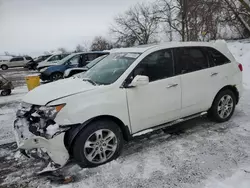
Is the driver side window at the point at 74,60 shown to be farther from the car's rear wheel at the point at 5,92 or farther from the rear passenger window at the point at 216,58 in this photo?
the rear passenger window at the point at 216,58

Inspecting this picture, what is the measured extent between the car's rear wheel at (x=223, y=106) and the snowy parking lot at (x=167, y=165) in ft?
0.67

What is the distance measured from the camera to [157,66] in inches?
150

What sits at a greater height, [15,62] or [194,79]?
[15,62]

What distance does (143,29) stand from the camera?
144 ft

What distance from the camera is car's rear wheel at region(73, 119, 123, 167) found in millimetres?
3121

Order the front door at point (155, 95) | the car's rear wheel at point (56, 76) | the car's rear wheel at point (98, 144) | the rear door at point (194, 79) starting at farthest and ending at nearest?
the car's rear wheel at point (56, 76) < the rear door at point (194, 79) < the front door at point (155, 95) < the car's rear wheel at point (98, 144)

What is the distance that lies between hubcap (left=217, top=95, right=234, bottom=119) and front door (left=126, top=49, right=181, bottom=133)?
117 cm

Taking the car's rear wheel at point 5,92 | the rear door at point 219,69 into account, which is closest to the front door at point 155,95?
the rear door at point 219,69

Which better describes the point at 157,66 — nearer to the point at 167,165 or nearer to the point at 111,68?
the point at 111,68

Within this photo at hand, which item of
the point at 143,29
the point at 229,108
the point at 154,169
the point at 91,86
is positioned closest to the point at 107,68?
the point at 91,86

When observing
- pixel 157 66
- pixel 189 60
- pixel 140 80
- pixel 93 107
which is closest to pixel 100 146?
pixel 93 107

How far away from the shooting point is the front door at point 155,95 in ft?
11.5

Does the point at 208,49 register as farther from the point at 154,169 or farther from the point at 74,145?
the point at 74,145

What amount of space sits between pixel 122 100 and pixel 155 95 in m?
0.62
